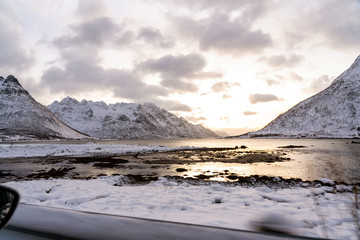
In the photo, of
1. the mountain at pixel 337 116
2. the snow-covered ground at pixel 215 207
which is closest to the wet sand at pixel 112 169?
the snow-covered ground at pixel 215 207

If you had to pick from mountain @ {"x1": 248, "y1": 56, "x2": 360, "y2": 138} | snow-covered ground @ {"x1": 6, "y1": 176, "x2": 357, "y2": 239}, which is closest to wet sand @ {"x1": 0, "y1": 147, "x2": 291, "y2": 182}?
snow-covered ground @ {"x1": 6, "y1": 176, "x2": 357, "y2": 239}

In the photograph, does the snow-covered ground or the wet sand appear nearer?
the snow-covered ground

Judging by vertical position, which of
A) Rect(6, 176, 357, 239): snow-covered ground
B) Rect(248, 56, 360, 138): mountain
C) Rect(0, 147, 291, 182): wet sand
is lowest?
Rect(0, 147, 291, 182): wet sand

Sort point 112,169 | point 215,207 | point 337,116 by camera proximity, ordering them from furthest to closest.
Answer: point 337,116 → point 112,169 → point 215,207

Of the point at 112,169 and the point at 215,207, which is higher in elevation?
the point at 215,207

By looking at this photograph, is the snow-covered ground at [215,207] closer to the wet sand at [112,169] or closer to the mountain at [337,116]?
the wet sand at [112,169]

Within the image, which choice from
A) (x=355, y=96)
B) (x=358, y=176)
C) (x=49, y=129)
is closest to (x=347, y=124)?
(x=355, y=96)

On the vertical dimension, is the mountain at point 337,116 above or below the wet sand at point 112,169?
above

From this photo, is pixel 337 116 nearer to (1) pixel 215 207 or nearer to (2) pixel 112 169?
(2) pixel 112 169

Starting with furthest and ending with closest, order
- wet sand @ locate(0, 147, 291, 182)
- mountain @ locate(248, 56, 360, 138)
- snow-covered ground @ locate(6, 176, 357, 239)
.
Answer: mountain @ locate(248, 56, 360, 138)
wet sand @ locate(0, 147, 291, 182)
snow-covered ground @ locate(6, 176, 357, 239)

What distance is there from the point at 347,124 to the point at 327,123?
1329cm

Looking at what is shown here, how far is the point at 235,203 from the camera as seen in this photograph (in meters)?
7.73

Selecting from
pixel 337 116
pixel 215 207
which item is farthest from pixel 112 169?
pixel 337 116

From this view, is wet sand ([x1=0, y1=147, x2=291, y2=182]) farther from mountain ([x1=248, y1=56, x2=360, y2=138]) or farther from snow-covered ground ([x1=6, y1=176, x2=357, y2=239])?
mountain ([x1=248, y1=56, x2=360, y2=138])
